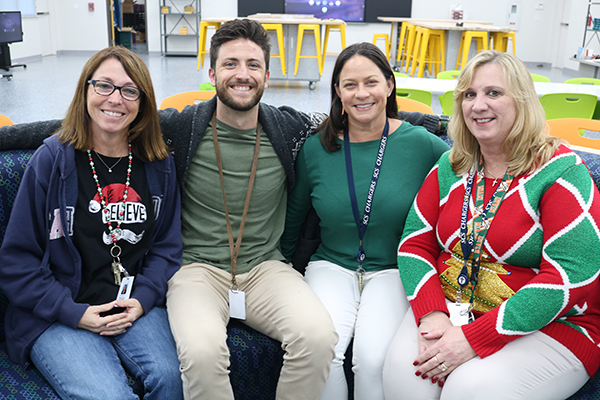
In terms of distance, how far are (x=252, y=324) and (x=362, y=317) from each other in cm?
37

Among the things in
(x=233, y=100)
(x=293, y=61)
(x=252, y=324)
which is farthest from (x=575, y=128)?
(x=293, y=61)

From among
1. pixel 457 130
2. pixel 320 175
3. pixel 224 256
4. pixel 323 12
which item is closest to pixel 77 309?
pixel 224 256

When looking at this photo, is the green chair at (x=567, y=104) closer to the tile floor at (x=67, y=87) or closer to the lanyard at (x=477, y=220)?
the lanyard at (x=477, y=220)

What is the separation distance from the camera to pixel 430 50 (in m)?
10.8

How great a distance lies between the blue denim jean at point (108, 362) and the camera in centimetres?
141

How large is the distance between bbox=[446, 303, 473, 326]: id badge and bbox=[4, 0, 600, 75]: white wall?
515 inches

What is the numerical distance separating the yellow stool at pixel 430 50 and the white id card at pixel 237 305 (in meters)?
8.48

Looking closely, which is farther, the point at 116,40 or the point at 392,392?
the point at 116,40

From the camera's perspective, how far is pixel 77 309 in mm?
1553

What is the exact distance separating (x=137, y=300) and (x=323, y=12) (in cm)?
1352

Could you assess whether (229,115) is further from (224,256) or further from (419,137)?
(419,137)

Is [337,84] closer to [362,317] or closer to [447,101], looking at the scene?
[362,317]

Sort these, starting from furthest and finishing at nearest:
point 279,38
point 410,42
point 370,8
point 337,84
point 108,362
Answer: point 370,8
point 410,42
point 279,38
point 337,84
point 108,362

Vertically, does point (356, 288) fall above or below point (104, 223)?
below
